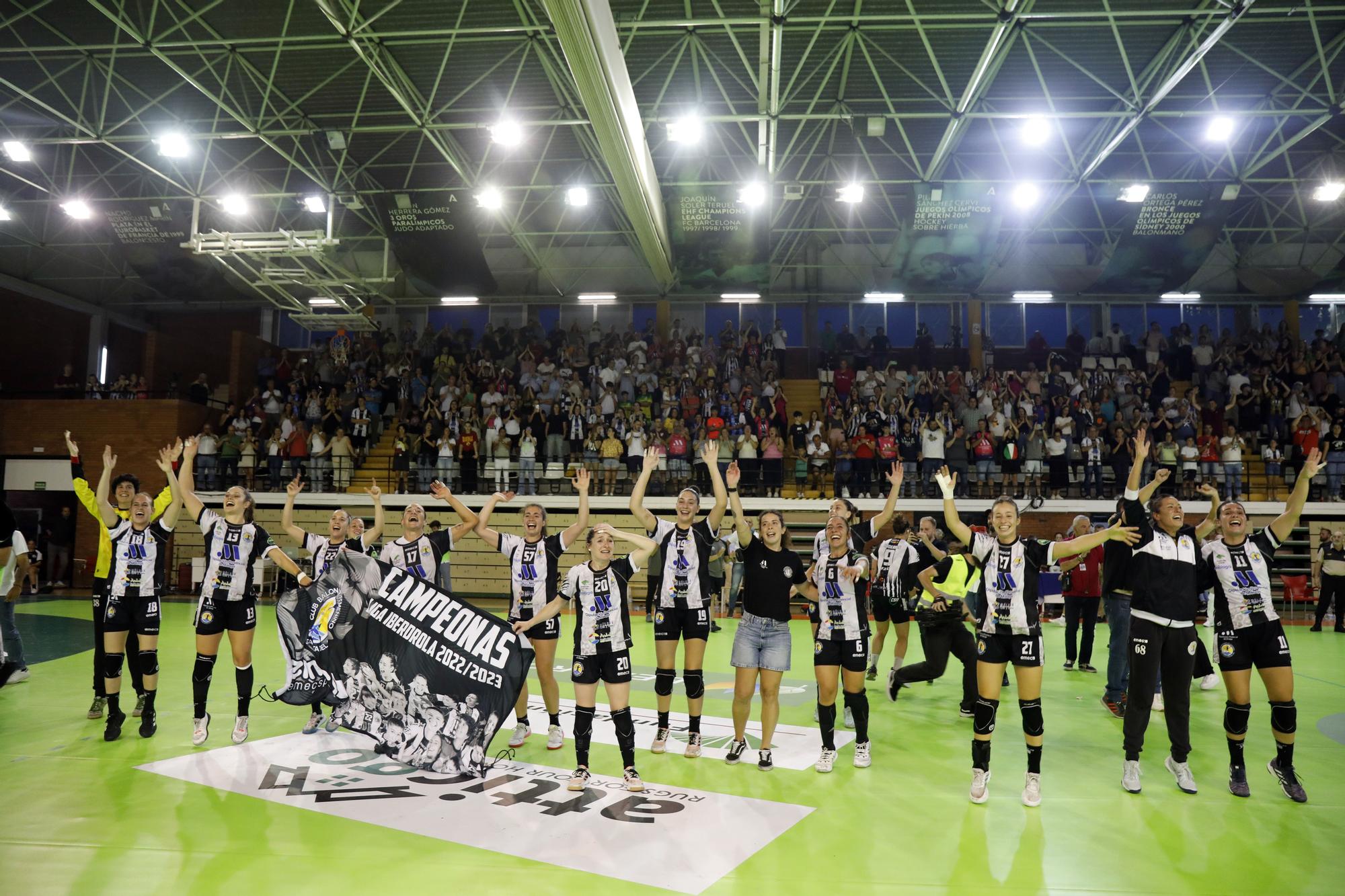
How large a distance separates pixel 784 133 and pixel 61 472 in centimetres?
2138

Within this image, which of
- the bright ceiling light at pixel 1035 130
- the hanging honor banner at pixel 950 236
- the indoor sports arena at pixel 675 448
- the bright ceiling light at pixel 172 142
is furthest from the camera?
the hanging honor banner at pixel 950 236

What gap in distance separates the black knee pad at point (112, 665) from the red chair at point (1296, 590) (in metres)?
22.5

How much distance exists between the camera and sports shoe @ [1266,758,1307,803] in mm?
5852

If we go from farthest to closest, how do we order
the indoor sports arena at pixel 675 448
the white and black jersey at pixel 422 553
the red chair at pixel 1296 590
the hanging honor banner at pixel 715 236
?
the red chair at pixel 1296 590 < the hanging honor banner at pixel 715 236 < the white and black jersey at pixel 422 553 < the indoor sports arena at pixel 675 448

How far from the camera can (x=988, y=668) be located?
595 cm

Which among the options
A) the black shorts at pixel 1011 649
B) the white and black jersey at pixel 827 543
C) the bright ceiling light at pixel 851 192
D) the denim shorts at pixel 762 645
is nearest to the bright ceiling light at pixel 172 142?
the bright ceiling light at pixel 851 192

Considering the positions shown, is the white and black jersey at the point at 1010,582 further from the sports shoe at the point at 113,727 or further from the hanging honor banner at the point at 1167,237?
the hanging honor banner at the point at 1167,237

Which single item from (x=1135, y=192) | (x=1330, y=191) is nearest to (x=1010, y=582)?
(x=1135, y=192)

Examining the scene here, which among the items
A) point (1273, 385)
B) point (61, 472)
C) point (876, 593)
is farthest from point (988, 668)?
point (61, 472)

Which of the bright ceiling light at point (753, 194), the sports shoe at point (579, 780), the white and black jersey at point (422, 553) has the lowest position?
the sports shoe at point (579, 780)

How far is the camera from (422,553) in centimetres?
764

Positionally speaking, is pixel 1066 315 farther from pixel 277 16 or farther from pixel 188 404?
pixel 188 404

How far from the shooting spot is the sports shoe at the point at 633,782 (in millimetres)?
5824

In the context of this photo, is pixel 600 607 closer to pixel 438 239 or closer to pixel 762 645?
pixel 762 645
